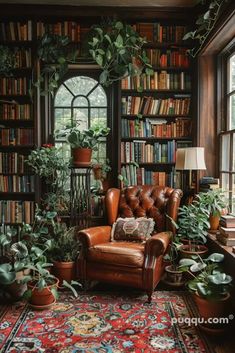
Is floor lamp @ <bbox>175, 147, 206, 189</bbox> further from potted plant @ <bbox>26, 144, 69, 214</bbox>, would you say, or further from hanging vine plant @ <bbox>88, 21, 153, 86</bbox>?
potted plant @ <bbox>26, 144, 69, 214</bbox>

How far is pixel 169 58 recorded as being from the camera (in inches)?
161

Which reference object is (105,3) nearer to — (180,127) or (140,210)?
(180,127)

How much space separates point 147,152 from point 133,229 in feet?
3.65

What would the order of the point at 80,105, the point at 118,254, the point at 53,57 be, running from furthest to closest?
the point at 80,105, the point at 53,57, the point at 118,254

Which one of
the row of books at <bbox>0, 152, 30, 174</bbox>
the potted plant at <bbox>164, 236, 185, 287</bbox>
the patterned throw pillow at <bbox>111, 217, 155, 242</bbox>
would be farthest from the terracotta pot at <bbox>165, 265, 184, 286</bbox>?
the row of books at <bbox>0, 152, 30, 174</bbox>

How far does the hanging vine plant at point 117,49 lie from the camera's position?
373 centimetres

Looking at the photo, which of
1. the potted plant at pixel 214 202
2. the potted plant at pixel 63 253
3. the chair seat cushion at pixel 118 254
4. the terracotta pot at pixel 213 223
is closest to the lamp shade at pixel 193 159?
the potted plant at pixel 214 202

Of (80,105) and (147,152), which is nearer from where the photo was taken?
(147,152)

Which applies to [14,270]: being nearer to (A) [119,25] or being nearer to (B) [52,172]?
(B) [52,172]

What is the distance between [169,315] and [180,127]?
2.25 metres

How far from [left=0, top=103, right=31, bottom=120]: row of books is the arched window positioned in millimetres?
368

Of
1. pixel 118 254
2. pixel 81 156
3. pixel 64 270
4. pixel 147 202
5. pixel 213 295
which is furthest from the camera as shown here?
pixel 81 156

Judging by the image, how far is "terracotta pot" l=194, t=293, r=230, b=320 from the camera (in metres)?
2.36

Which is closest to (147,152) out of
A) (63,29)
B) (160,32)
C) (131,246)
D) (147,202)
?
(147,202)
